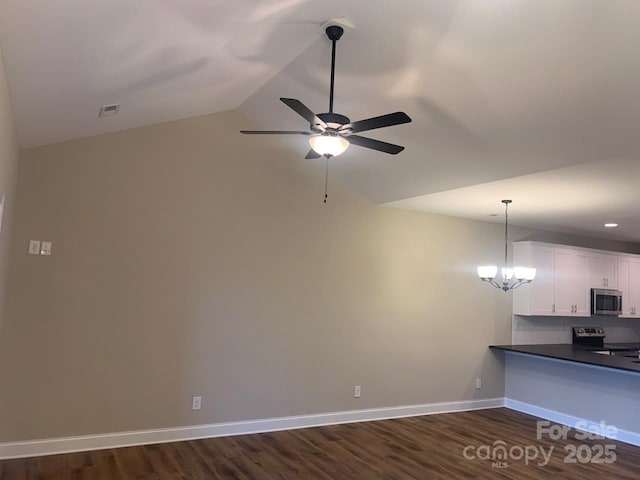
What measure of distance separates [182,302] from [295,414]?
173 centimetres

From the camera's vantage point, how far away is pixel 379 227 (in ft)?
18.2

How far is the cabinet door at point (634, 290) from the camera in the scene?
279 inches

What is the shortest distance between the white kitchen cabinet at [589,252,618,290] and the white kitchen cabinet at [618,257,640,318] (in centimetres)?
16

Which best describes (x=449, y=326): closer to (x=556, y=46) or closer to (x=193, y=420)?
(x=193, y=420)

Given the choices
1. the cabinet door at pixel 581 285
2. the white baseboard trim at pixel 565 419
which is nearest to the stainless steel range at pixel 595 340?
the cabinet door at pixel 581 285

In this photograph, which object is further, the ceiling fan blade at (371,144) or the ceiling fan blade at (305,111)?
the ceiling fan blade at (371,144)

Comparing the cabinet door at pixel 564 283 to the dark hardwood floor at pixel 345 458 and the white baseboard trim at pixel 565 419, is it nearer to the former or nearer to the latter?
the white baseboard trim at pixel 565 419

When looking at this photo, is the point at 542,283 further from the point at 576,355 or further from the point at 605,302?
the point at 605,302

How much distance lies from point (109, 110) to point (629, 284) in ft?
24.8

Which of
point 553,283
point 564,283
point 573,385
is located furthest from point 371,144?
point 564,283

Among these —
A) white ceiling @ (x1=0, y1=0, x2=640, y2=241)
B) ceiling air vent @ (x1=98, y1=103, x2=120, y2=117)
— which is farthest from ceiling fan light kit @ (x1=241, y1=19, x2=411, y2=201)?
ceiling air vent @ (x1=98, y1=103, x2=120, y2=117)

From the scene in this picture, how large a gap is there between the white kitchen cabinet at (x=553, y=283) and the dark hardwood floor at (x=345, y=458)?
1799mm

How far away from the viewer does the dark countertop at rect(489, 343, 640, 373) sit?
4625 mm

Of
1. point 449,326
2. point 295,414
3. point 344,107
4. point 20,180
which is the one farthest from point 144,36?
point 449,326
